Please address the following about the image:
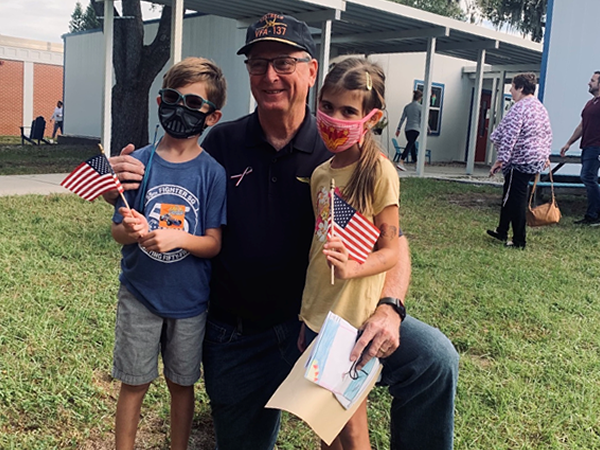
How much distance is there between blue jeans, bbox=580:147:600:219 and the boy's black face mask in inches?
318

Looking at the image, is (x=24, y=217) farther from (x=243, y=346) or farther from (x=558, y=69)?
(x=558, y=69)

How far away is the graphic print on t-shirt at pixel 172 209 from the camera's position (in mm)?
Result: 2217

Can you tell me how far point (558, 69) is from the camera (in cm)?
1099

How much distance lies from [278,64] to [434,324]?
2662mm

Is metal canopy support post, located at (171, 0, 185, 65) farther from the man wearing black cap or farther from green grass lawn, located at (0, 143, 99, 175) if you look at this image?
the man wearing black cap

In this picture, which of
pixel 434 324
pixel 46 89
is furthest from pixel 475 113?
pixel 46 89

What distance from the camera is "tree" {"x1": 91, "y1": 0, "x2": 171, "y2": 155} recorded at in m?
14.1

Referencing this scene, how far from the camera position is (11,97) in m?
32.3

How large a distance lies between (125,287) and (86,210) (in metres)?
5.83

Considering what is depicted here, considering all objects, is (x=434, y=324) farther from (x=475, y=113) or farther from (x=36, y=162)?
(x=475, y=113)

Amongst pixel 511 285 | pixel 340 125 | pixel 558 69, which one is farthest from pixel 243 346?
pixel 558 69

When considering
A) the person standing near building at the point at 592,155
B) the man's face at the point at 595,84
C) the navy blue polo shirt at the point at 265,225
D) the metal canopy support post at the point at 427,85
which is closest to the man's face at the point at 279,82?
the navy blue polo shirt at the point at 265,225

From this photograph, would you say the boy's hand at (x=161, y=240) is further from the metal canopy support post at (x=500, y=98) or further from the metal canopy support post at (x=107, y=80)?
the metal canopy support post at (x=500, y=98)

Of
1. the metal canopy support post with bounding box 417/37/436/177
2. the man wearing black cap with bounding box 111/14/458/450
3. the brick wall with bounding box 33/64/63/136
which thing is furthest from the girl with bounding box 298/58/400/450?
the brick wall with bounding box 33/64/63/136
